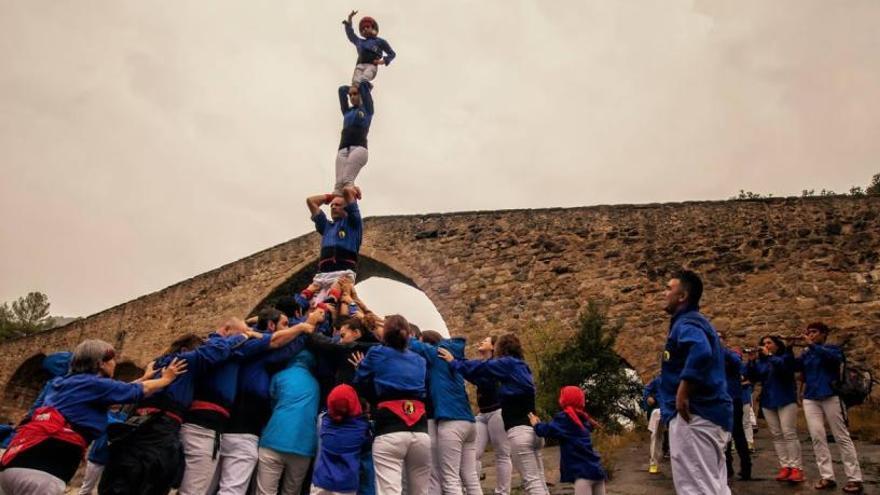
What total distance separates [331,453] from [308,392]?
1.74 ft

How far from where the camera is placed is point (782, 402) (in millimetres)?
6398

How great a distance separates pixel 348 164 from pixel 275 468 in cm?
339

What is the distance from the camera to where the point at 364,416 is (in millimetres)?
4223

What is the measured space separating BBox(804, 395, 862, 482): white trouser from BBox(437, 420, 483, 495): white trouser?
337 centimetres

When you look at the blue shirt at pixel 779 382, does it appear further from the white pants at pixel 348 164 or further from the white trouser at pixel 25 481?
the white trouser at pixel 25 481

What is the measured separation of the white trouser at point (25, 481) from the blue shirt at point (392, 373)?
1.82m

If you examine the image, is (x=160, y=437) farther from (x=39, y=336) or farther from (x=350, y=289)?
(x=39, y=336)

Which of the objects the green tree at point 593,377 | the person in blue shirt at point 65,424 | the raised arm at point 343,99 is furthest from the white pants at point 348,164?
the green tree at point 593,377

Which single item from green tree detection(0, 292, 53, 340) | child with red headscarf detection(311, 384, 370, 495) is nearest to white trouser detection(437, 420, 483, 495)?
child with red headscarf detection(311, 384, 370, 495)

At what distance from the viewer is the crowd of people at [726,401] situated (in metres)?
3.61

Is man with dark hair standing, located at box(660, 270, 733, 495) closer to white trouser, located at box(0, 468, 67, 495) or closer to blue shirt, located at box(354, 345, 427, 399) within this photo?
blue shirt, located at box(354, 345, 427, 399)

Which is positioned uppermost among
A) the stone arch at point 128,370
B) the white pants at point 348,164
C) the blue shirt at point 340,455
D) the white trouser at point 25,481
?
the white pants at point 348,164

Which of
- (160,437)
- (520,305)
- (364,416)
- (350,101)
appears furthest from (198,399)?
(520,305)

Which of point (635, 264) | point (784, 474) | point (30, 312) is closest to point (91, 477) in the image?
point (784, 474)
